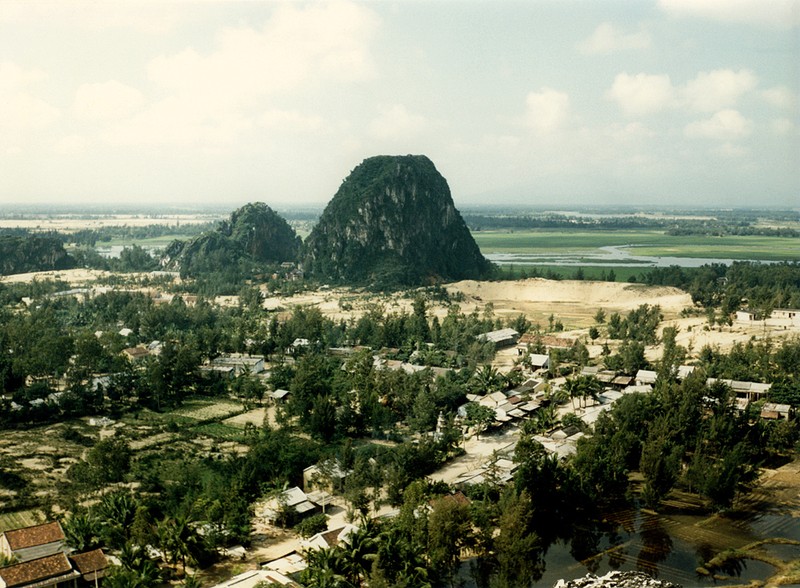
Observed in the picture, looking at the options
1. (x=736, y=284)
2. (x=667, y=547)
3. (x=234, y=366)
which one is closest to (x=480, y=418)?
(x=667, y=547)

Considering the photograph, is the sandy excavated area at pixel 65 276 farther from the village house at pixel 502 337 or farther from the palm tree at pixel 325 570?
the palm tree at pixel 325 570

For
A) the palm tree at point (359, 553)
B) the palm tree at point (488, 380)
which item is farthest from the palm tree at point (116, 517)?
the palm tree at point (488, 380)

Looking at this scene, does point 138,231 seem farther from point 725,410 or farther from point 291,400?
point 725,410

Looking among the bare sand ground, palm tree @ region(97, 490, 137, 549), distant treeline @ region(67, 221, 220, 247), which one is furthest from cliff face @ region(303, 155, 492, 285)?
palm tree @ region(97, 490, 137, 549)

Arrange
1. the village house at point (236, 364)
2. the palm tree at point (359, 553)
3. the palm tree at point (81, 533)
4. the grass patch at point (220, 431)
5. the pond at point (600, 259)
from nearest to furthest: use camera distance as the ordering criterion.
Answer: the palm tree at point (359, 553) < the palm tree at point (81, 533) < the grass patch at point (220, 431) < the village house at point (236, 364) < the pond at point (600, 259)

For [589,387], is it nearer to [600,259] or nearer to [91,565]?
[91,565]

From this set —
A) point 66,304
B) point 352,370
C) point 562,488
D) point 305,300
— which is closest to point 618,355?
point 352,370

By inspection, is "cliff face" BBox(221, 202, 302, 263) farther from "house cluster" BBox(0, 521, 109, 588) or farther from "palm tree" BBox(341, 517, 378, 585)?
"palm tree" BBox(341, 517, 378, 585)

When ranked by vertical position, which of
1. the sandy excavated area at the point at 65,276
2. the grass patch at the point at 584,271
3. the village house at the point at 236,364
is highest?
the grass patch at the point at 584,271
